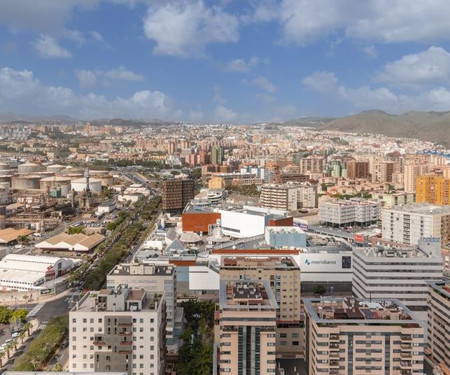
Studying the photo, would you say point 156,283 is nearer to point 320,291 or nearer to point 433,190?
point 320,291

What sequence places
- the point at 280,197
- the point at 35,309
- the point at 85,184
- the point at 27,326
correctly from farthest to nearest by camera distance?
the point at 85,184 → the point at 280,197 → the point at 35,309 → the point at 27,326

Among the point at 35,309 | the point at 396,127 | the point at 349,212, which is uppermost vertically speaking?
the point at 396,127

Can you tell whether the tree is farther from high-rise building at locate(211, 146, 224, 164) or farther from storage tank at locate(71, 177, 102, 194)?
high-rise building at locate(211, 146, 224, 164)

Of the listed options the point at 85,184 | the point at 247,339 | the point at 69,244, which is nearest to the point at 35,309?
the point at 69,244

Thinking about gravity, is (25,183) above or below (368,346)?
above

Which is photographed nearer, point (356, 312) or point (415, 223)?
point (356, 312)

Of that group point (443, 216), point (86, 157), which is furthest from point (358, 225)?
point (86, 157)
